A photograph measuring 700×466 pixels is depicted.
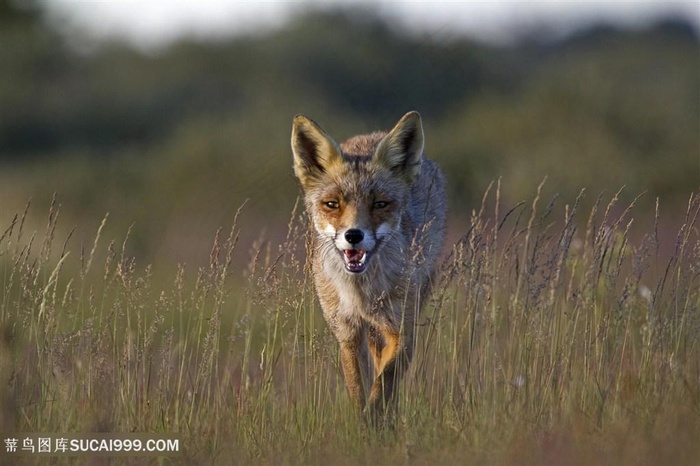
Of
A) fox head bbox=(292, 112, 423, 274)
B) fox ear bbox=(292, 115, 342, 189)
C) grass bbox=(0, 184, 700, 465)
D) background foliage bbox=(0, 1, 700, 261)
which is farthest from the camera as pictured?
background foliage bbox=(0, 1, 700, 261)

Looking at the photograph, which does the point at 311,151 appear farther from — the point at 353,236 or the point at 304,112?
the point at 304,112

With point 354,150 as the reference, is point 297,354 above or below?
below

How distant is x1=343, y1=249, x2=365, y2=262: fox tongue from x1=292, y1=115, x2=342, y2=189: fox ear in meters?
0.84

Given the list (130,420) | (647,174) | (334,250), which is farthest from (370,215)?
(647,174)

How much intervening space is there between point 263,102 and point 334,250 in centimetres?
2675

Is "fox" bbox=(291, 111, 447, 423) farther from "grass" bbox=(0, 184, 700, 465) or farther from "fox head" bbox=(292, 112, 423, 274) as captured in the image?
"grass" bbox=(0, 184, 700, 465)

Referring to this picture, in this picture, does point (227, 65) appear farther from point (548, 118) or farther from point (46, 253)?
point (46, 253)

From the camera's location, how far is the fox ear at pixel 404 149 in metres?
7.22

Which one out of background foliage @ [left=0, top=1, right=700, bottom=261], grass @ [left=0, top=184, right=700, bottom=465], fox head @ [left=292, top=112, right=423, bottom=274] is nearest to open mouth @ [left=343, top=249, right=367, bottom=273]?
fox head @ [left=292, top=112, right=423, bottom=274]

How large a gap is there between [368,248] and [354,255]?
0.10m

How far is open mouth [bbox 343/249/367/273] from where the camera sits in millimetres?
6684

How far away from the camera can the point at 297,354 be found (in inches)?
265

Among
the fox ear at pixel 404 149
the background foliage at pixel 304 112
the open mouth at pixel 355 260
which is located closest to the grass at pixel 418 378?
the open mouth at pixel 355 260

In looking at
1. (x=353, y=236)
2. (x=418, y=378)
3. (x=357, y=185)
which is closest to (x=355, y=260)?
(x=353, y=236)
